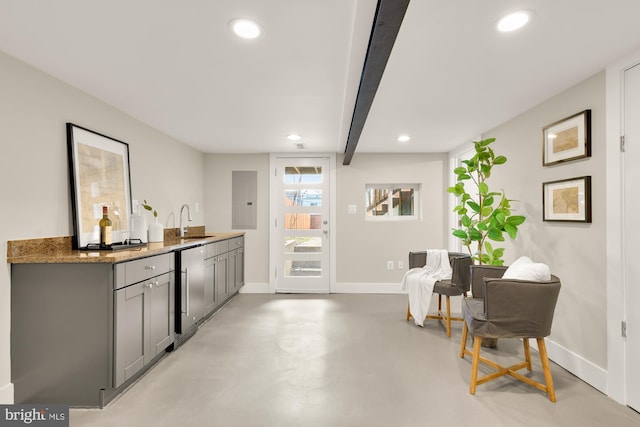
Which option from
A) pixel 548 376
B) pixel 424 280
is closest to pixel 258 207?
pixel 424 280

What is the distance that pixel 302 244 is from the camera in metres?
5.17

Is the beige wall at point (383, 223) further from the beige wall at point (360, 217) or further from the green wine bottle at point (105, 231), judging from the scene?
the green wine bottle at point (105, 231)

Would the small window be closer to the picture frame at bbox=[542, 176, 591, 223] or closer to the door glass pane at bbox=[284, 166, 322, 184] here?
the door glass pane at bbox=[284, 166, 322, 184]

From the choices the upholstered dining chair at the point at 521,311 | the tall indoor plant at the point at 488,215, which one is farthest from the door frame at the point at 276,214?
the upholstered dining chair at the point at 521,311

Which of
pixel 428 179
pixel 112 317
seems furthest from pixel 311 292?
pixel 112 317

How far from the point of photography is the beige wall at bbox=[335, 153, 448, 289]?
5.09m

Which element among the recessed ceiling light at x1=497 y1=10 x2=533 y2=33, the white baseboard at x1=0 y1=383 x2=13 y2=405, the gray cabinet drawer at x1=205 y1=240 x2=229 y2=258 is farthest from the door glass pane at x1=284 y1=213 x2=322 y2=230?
the recessed ceiling light at x1=497 y1=10 x2=533 y2=33

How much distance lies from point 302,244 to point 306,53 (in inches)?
138

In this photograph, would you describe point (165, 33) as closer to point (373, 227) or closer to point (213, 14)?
point (213, 14)

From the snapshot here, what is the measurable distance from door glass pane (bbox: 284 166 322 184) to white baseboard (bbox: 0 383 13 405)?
12.6ft

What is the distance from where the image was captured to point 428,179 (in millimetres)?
5105

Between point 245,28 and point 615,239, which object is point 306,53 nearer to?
point 245,28

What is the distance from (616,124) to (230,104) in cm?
291

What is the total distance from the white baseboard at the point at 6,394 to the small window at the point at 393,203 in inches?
171
